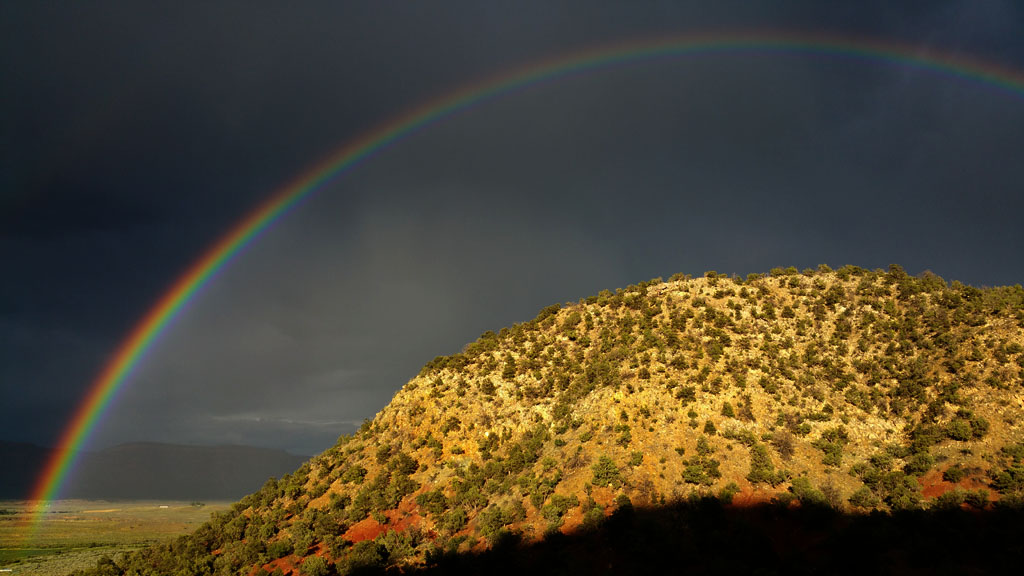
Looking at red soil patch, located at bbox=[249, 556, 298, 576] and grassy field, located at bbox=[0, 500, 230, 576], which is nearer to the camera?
red soil patch, located at bbox=[249, 556, 298, 576]

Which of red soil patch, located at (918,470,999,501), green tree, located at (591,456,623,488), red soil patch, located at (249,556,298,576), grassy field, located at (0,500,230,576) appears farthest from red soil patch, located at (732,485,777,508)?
grassy field, located at (0,500,230,576)

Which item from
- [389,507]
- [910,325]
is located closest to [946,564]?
[910,325]

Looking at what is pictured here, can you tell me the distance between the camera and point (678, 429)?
127 ft

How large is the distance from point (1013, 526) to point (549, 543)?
2304cm

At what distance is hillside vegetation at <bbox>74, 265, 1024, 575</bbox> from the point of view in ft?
107

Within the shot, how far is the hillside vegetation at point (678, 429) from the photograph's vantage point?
107ft

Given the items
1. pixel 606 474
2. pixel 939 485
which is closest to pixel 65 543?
pixel 606 474

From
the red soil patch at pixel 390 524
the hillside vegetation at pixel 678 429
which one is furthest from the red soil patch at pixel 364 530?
A: the hillside vegetation at pixel 678 429

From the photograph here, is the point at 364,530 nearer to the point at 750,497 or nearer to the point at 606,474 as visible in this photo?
the point at 606,474

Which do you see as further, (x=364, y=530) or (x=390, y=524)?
(x=390, y=524)

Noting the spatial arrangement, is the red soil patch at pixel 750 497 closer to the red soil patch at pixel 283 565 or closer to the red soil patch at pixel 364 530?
the red soil patch at pixel 364 530

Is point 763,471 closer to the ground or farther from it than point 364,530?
farther from it

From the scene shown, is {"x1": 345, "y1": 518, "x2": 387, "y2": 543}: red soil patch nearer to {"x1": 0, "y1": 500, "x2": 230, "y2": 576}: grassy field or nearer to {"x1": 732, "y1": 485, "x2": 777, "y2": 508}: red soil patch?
{"x1": 732, "y1": 485, "x2": 777, "y2": 508}: red soil patch

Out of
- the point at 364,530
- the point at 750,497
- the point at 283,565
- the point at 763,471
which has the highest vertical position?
the point at 763,471
